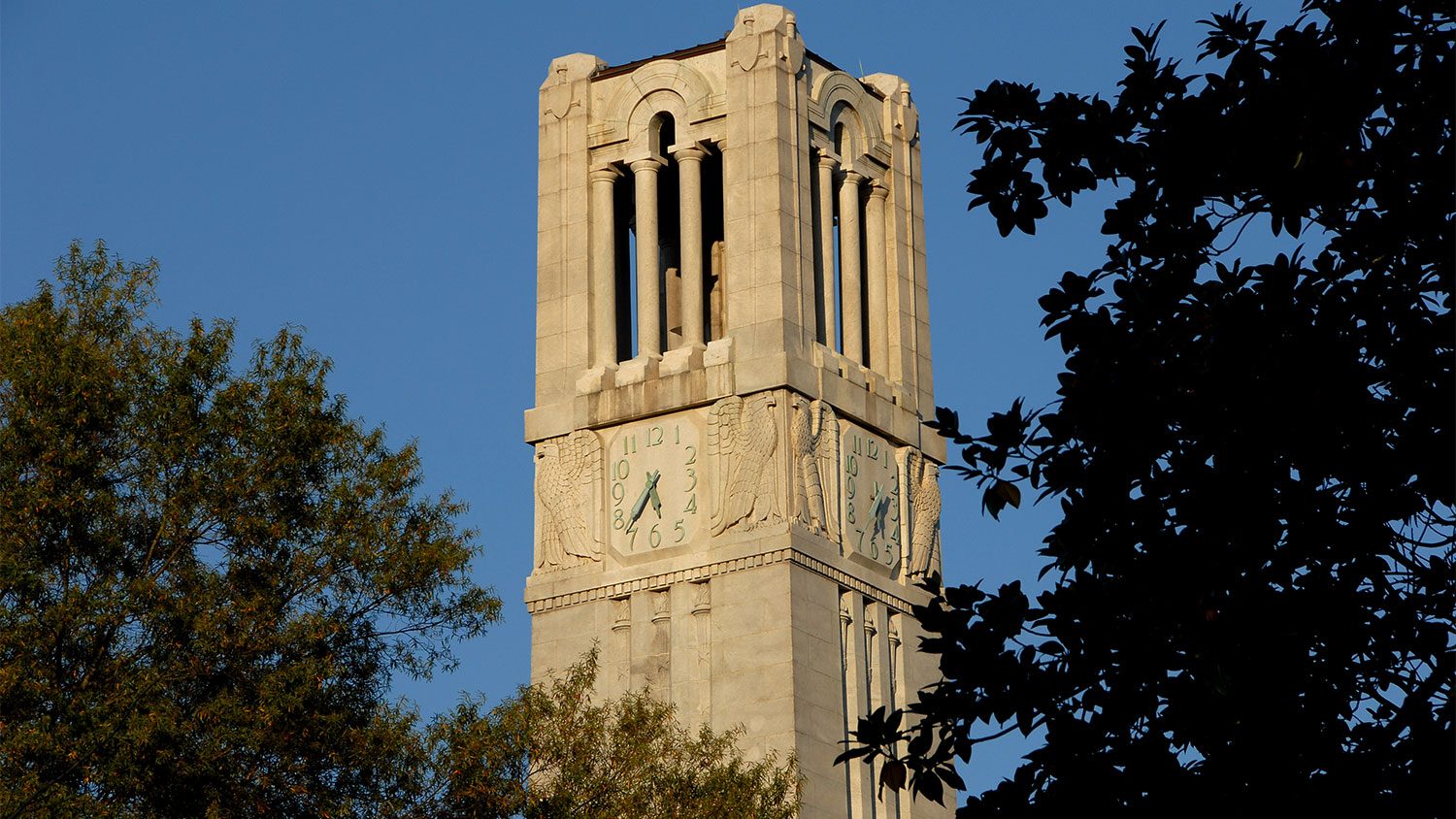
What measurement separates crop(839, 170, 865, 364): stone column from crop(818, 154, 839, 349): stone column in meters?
0.33

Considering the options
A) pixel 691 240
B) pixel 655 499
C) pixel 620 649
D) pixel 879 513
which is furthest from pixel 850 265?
pixel 620 649

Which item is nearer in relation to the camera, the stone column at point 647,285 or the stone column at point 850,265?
the stone column at point 647,285

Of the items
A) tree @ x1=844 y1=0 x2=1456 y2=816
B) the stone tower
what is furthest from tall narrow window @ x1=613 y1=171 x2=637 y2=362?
tree @ x1=844 y1=0 x2=1456 y2=816

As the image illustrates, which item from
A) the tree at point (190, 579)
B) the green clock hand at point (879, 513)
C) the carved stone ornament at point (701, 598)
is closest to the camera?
the tree at point (190, 579)

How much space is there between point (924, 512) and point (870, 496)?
1739 mm

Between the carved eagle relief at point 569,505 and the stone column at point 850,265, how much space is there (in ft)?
19.6

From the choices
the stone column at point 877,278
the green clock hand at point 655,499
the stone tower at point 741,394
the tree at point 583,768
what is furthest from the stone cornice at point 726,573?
the tree at point 583,768

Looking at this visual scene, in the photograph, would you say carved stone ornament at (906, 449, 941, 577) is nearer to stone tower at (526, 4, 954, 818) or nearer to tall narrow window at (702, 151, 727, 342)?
stone tower at (526, 4, 954, 818)

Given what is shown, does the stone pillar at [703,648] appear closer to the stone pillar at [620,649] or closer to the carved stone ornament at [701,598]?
the carved stone ornament at [701,598]

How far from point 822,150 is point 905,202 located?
2.89 meters

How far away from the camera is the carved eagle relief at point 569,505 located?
5941 cm

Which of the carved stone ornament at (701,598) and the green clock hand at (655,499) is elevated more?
the green clock hand at (655,499)

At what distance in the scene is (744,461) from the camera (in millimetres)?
57562

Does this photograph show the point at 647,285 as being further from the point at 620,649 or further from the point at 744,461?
the point at 620,649
